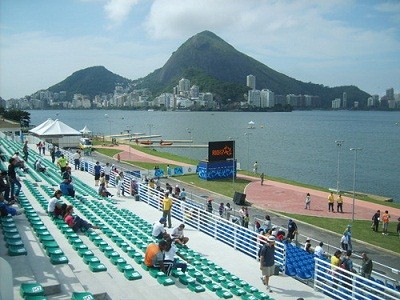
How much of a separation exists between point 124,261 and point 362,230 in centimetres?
1827

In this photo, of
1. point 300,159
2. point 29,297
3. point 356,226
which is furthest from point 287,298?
point 300,159

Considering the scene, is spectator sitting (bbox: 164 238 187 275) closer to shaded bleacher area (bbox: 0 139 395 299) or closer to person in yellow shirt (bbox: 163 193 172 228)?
shaded bleacher area (bbox: 0 139 395 299)

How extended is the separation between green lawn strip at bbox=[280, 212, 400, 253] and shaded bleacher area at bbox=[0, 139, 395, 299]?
998 cm

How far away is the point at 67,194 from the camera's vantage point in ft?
61.6

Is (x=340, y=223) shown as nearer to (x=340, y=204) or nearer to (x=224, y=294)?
(x=340, y=204)

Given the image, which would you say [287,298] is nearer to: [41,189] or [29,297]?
[29,297]

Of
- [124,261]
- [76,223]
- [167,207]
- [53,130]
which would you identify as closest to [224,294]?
[124,261]

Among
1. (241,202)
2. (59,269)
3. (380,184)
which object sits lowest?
(380,184)

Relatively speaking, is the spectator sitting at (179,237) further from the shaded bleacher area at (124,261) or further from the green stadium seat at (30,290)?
the green stadium seat at (30,290)

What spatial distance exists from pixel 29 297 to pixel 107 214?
9.71 m

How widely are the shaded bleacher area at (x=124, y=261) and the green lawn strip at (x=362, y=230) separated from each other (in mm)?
9976

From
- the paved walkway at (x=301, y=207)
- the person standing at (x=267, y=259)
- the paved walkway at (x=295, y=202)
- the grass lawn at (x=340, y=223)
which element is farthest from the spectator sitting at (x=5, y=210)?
the paved walkway at (x=295, y=202)

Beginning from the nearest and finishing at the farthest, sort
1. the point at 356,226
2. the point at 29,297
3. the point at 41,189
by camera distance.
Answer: the point at 29,297
the point at 41,189
the point at 356,226

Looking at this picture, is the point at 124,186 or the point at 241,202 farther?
the point at 241,202
